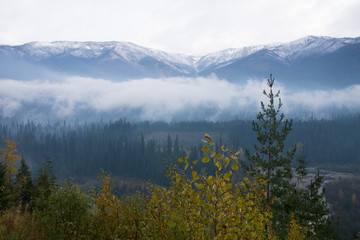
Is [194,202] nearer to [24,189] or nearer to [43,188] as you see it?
[43,188]

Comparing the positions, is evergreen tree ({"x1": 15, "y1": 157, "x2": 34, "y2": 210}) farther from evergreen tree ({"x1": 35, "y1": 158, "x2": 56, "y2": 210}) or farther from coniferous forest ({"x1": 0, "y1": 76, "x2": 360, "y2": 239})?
evergreen tree ({"x1": 35, "y1": 158, "x2": 56, "y2": 210})

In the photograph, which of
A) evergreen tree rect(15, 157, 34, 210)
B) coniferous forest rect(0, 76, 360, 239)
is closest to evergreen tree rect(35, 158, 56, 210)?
coniferous forest rect(0, 76, 360, 239)

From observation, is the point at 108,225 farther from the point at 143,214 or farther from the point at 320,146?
the point at 320,146

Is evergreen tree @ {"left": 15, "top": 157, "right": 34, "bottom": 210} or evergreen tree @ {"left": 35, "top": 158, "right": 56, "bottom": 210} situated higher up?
evergreen tree @ {"left": 35, "top": 158, "right": 56, "bottom": 210}

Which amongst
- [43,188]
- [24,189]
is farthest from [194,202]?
[24,189]

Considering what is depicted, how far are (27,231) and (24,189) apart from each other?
78.4 ft

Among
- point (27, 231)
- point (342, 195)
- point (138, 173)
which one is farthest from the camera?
point (138, 173)

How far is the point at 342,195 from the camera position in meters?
110

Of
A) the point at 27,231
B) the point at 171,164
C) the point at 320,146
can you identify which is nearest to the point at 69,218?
the point at 27,231

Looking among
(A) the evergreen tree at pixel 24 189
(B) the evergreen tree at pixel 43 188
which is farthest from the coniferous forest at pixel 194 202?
(A) the evergreen tree at pixel 24 189

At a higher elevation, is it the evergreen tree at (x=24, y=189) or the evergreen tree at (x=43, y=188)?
the evergreen tree at (x=43, y=188)

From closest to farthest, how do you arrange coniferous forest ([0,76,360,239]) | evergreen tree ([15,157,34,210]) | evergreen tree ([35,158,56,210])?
coniferous forest ([0,76,360,239]) → evergreen tree ([35,158,56,210]) → evergreen tree ([15,157,34,210])

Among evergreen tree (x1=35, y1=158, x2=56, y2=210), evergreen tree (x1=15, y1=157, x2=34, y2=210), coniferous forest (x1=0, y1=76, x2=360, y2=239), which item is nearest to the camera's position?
coniferous forest (x1=0, y1=76, x2=360, y2=239)

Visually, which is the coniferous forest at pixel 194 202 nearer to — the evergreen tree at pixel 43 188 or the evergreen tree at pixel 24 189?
the evergreen tree at pixel 43 188
